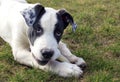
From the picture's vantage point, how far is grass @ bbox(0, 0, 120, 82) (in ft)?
15.5

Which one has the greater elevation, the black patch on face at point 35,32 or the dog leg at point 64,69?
the black patch on face at point 35,32

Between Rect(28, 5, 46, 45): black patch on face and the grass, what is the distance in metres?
0.40

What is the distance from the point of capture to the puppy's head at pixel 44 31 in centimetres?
448

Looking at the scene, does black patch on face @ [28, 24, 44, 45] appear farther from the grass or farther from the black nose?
the grass

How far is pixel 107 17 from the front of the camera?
702 centimetres

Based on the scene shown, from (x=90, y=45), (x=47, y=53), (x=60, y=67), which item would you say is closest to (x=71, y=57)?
(x=60, y=67)

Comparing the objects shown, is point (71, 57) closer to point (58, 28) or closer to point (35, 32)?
point (58, 28)

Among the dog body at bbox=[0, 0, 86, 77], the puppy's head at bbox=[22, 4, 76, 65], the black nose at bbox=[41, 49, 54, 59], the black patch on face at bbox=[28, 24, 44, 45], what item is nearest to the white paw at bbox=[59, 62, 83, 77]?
the dog body at bbox=[0, 0, 86, 77]

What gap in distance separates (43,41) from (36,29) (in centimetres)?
24

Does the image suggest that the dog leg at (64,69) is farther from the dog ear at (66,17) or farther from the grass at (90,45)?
the dog ear at (66,17)

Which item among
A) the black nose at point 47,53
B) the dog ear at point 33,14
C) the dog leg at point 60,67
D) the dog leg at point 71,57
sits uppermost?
the dog ear at point 33,14

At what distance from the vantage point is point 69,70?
4652mm

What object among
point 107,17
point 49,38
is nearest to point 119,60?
point 49,38

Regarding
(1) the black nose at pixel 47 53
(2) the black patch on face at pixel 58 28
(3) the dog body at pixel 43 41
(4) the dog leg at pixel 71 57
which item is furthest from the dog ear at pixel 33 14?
(4) the dog leg at pixel 71 57
